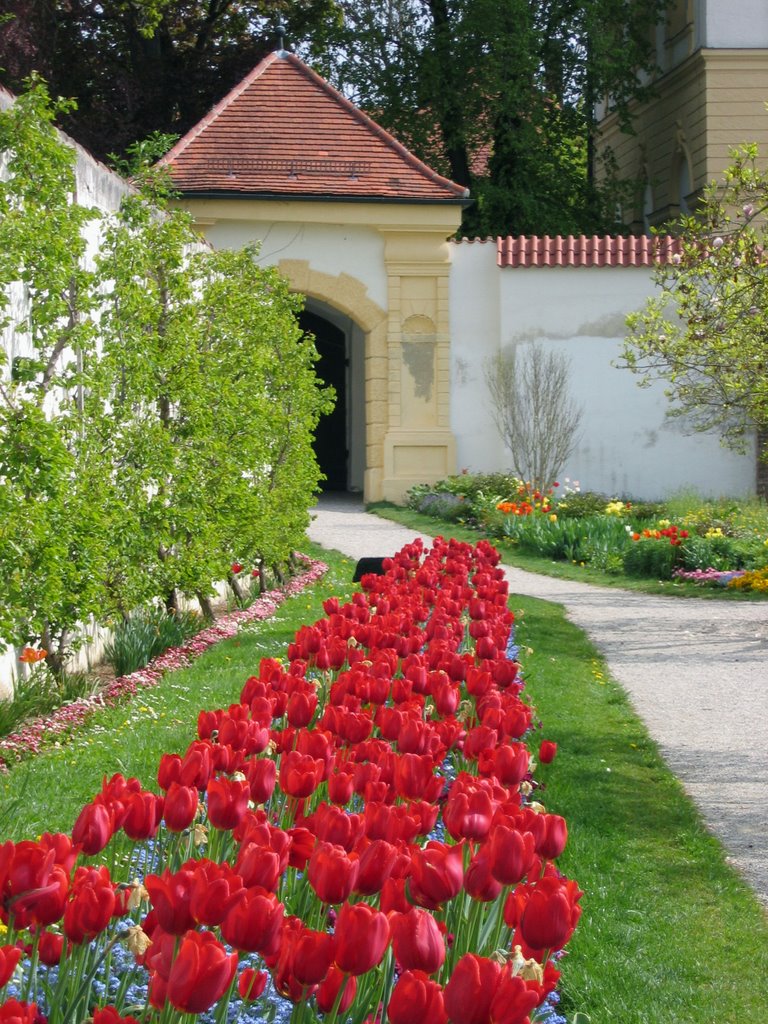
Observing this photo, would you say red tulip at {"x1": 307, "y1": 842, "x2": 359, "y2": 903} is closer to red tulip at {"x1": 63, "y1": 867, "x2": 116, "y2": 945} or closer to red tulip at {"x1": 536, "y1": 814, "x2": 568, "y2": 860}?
red tulip at {"x1": 63, "y1": 867, "x2": 116, "y2": 945}

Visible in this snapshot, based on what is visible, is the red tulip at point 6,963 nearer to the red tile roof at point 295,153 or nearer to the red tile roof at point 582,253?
the red tile roof at point 295,153

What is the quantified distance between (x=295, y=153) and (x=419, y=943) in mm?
21571

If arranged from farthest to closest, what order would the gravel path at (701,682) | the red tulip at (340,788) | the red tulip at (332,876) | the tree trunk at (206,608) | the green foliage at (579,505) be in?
the green foliage at (579,505)
the tree trunk at (206,608)
the gravel path at (701,682)
the red tulip at (340,788)
the red tulip at (332,876)

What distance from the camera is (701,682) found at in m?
9.13

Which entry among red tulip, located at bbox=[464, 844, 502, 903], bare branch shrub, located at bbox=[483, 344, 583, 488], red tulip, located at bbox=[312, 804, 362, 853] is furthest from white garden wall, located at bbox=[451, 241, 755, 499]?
red tulip, located at bbox=[464, 844, 502, 903]

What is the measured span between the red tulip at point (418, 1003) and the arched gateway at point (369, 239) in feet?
67.7

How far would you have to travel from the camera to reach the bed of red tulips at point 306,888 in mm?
2000

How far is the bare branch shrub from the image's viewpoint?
70.8 ft

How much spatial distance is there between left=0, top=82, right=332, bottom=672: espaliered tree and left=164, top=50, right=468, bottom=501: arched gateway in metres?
9.15

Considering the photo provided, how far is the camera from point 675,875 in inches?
193

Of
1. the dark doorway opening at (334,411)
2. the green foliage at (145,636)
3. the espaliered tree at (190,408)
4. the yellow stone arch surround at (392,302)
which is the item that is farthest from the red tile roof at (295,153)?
the green foliage at (145,636)

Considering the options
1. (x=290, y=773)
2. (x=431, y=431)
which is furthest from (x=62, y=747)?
(x=431, y=431)

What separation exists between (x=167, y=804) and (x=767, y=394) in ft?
30.0

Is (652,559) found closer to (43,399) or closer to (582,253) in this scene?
(582,253)
